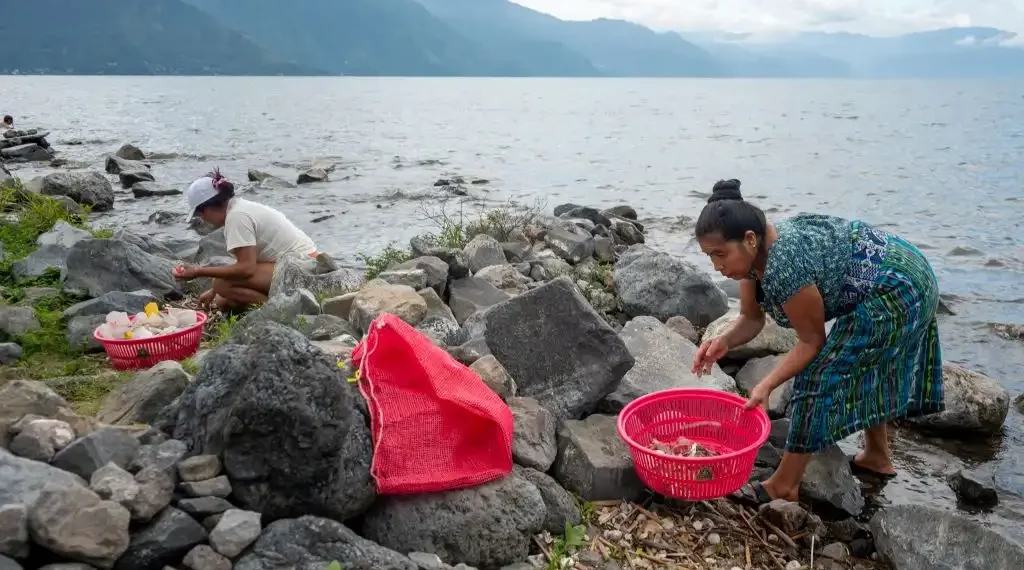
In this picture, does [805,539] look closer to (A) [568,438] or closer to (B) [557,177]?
(A) [568,438]

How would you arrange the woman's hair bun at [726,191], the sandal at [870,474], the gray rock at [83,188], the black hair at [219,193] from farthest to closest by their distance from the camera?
1. the gray rock at [83,188]
2. the black hair at [219,193]
3. the sandal at [870,474]
4. the woman's hair bun at [726,191]

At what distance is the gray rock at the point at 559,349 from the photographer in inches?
169

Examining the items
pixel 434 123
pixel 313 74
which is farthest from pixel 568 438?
pixel 313 74

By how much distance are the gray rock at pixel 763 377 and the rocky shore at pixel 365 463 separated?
0.02m

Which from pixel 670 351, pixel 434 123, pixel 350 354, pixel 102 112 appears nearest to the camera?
pixel 350 354

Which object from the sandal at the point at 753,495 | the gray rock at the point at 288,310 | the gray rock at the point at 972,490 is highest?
the gray rock at the point at 288,310

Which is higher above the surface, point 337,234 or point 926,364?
point 926,364

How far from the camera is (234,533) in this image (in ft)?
8.63

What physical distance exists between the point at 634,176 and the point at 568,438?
17.4m

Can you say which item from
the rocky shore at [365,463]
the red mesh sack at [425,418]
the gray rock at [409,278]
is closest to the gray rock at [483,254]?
the gray rock at [409,278]

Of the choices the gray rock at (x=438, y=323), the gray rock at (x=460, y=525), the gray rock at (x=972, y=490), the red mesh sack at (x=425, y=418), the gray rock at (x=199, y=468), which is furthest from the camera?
the gray rock at (x=438, y=323)

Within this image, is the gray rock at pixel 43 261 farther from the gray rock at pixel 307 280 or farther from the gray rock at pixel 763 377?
the gray rock at pixel 763 377

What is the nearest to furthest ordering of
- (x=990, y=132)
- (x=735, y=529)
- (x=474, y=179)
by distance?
(x=735, y=529), (x=474, y=179), (x=990, y=132)

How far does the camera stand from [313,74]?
588ft
